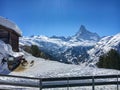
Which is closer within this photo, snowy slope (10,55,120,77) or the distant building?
snowy slope (10,55,120,77)

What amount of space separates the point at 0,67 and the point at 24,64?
27.9 ft

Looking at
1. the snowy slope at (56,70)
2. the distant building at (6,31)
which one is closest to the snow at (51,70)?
A: the snowy slope at (56,70)

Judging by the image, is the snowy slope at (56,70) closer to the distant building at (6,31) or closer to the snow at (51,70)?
the snow at (51,70)

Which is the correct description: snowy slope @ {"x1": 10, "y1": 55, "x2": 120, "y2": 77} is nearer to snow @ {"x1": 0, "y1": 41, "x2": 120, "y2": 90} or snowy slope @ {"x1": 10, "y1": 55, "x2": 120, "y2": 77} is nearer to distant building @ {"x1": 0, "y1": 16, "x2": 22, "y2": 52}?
snow @ {"x1": 0, "y1": 41, "x2": 120, "y2": 90}

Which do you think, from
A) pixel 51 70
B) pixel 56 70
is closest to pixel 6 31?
pixel 51 70

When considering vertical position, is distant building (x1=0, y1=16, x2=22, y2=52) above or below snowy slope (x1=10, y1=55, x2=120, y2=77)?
above

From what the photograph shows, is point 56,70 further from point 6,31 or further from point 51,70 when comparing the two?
point 6,31

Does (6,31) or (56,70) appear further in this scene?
(6,31)

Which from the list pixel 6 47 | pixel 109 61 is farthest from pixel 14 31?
pixel 109 61

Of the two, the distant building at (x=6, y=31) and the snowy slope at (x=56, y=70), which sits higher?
the distant building at (x=6, y=31)

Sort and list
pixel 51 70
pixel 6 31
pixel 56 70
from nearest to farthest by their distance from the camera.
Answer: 1. pixel 56 70
2. pixel 51 70
3. pixel 6 31

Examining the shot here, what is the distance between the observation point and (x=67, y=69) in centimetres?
4281

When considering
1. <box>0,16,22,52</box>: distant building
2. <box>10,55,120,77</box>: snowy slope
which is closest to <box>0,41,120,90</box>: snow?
<box>10,55,120,77</box>: snowy slope

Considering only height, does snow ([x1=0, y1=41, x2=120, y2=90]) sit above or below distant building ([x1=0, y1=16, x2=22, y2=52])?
below
